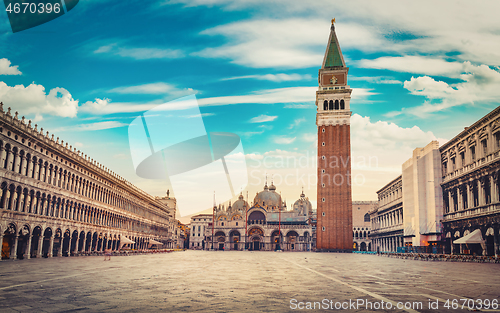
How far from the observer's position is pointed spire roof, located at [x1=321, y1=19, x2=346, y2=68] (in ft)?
271

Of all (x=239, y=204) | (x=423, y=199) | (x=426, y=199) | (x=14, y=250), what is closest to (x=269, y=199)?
(x=239, y=204)

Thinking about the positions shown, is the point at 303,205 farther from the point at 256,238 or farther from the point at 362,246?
the point at 256,238

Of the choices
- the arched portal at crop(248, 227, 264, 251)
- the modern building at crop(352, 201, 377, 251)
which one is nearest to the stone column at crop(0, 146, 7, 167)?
the arched portal at crop(248, 227, 264, 251)

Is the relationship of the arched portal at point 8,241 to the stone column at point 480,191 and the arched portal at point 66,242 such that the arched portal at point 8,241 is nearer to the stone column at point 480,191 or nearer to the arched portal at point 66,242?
the arched portal at point 66,242

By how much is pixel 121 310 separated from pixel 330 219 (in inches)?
2801

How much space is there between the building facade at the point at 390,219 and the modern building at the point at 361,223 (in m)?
23.3

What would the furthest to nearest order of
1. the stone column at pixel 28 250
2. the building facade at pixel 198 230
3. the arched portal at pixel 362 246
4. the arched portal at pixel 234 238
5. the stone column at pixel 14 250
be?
the building facade at pixel 198 230 < the arched portal at pixel 362 246 < the arched portal at pixel 234 238 < the stone column at pixel 28 250 < the stone column at pixel 14 250

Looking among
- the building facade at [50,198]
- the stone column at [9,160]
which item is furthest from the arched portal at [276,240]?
the stone column at [9,160]

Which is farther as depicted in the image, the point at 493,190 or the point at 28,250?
the point at 493,190

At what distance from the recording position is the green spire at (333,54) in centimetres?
8275

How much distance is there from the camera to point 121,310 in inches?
313

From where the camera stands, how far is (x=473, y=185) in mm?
37312

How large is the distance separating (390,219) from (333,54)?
3725 cm

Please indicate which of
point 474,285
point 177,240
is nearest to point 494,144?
point 474,285
